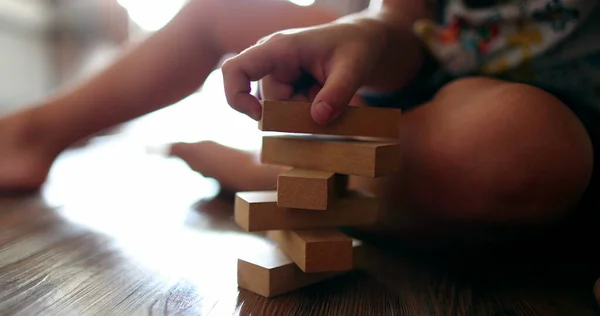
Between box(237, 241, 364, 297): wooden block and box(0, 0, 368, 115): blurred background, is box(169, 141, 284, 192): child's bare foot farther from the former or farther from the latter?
box(0, 0, 368, 115): blurred background

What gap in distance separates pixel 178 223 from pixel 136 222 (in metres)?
0.06

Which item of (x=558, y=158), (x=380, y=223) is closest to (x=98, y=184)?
(x=380, y=223)

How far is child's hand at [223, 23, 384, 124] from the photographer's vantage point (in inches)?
20.5

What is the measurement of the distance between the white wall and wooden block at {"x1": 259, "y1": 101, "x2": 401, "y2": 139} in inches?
71.2

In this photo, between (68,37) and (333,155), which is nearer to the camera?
(333,155)

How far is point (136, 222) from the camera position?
0.77m

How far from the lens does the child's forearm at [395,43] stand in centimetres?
70

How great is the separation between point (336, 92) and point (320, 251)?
15 centimetres

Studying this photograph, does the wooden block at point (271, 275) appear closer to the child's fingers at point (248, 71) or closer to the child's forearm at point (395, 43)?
the child's fingers at point (248, 71)

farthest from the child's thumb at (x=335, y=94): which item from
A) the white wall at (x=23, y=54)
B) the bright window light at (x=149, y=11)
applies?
the bright window light at (x=149, y=11)

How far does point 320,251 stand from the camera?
0.52 metres

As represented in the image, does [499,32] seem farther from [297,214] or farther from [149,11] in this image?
[149,11]

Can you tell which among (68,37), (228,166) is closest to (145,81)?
(228,166)

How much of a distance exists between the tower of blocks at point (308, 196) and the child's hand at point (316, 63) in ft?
0.09
